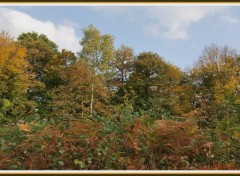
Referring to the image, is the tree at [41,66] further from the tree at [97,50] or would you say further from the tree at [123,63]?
the tree at [123,63]

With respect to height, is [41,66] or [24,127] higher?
[41,66]

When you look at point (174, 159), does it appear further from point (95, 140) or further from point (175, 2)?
point (175, 2)

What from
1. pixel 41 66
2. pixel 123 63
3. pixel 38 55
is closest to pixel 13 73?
pixel 41 66

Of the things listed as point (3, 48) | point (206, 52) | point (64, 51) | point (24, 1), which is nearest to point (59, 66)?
point (64, 51)

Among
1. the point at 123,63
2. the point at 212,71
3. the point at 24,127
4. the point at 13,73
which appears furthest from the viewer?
the point at 123,63

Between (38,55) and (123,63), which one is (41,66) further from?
(123,63)

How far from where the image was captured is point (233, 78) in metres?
27.6

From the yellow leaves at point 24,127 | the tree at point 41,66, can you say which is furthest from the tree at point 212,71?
the yellow leaves at point 24,127

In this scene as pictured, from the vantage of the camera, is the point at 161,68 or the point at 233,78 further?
the point at 161,68

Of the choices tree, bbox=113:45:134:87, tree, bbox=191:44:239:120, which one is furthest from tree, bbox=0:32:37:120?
tree, bbox=191:44:239:120

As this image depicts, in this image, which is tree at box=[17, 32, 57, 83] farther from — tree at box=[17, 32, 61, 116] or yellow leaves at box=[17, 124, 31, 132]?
yellow leaves at box=[17, 124, 31, 132]

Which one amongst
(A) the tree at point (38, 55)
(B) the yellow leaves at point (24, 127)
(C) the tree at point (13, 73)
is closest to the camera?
(B) the yellow leaves at point (24, 127)

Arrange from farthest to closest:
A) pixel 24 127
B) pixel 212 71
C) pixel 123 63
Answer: pixel 123 63
pixel 212 71
pixel 24 127

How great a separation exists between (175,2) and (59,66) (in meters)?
26.8
